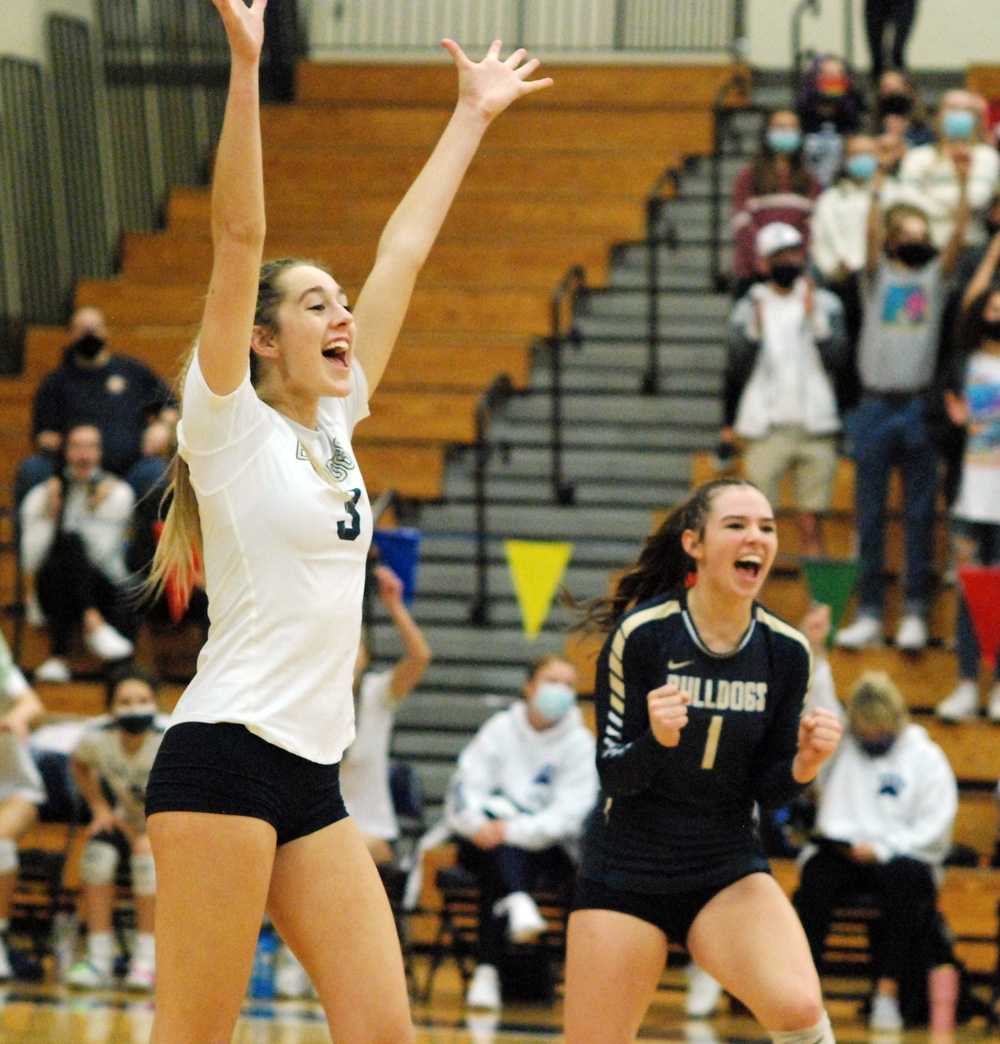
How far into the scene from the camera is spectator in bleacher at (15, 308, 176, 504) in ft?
40.1

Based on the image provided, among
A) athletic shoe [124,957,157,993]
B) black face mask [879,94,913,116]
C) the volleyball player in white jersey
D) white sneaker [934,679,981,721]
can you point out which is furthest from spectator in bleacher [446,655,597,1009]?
the volleyball player in white jersey

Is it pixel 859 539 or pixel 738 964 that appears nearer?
pixel 738 964

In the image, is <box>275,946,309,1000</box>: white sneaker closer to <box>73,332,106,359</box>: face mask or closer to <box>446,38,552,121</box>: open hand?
<box>73,332,106,359</box>: face mask

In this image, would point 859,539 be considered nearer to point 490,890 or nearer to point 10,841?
point 490,890

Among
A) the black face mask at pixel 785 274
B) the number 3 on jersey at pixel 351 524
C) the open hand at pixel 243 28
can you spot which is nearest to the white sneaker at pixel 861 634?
the black face mask at pixel 785 274

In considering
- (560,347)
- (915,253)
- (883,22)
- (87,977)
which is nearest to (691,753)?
(87,977)

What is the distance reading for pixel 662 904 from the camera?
5.19 m

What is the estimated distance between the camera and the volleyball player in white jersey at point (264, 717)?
4.00 meters

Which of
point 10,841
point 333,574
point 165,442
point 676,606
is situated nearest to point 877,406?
point 165,442

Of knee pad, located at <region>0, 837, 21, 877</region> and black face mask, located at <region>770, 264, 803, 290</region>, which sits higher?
black face mask, located at <region>770, 264, 803, 290</region>

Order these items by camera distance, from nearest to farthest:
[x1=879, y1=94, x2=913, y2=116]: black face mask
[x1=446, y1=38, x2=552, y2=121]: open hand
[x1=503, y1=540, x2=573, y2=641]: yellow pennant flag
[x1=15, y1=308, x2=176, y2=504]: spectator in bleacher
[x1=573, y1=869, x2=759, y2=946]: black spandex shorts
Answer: [x1=446, y1=38, x2=552, y2=121]: open hand, [x1=573, y1=869, x2=759, y2=946]: black spandex shorts, [x1=503, y1=540, x2=573, y2=641]: yellow pennant flag, [x1=15, y1=308, x2=176, y2=504]: spectator in bleacher, [x1=879, y1=94, x2=913, y2=116]: black face mask

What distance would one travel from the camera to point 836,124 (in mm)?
12984

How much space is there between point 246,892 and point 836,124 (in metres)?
9.82

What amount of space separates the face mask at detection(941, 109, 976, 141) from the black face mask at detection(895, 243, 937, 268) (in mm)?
881
